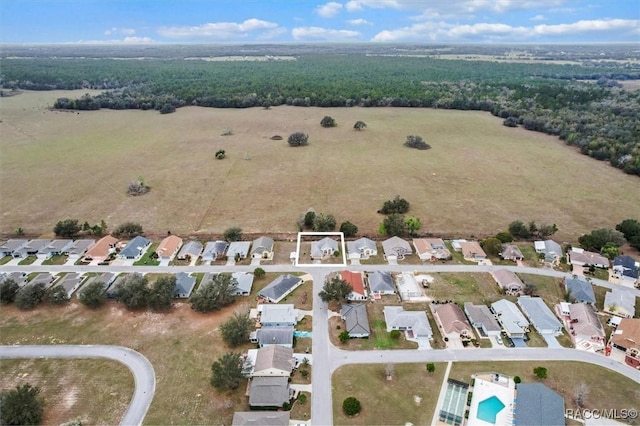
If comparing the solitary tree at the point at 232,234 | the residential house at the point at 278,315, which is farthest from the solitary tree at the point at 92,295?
the residential house at the point at 278,315

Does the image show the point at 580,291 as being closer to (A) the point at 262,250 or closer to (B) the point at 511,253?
(B) the point at 511,253

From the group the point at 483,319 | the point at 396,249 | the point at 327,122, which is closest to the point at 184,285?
the point at 396,249

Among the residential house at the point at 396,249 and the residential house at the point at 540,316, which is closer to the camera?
the residential house at the point at 540,316

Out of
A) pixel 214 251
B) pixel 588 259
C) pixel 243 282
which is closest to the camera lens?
pixel 243 282

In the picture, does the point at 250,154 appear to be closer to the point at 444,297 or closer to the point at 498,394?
the point at 444,297

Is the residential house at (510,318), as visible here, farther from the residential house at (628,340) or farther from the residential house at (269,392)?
the residential house at (269,392)

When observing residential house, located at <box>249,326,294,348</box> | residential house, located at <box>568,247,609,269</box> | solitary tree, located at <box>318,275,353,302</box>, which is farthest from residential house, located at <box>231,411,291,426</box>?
residential house, located at <box>568,247,609,269</box>
